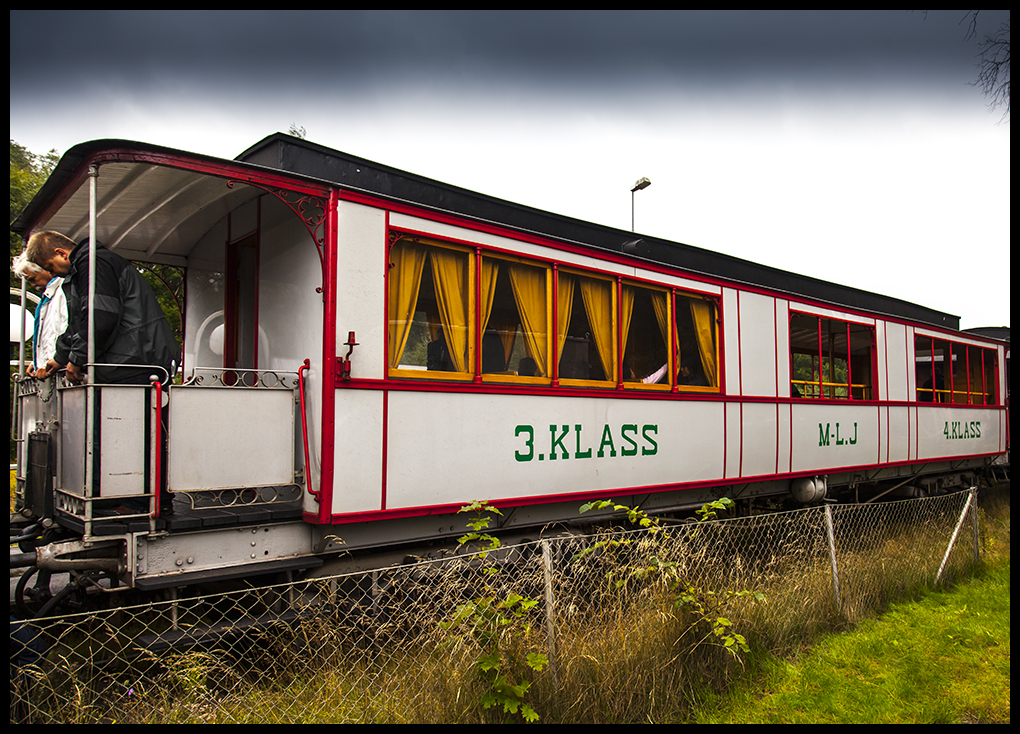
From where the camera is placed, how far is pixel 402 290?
4.38 m

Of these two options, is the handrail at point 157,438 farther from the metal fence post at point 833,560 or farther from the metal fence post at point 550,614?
the metal fence post at point 833,560

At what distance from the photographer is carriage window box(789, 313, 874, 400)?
7.96 meters

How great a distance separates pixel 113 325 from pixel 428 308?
185 cm

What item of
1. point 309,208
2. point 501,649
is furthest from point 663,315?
point 501,649

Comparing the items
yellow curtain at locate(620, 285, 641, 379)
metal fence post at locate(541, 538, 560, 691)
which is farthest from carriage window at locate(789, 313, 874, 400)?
metal fence post at locate(541, 538, 560, 691)

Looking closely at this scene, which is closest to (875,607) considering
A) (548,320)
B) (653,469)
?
(653,469)

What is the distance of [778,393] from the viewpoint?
23.4 ft

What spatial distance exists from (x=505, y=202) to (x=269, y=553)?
3.02 meters

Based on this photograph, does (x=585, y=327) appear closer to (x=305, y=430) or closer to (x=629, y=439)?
(x=629, y=439)

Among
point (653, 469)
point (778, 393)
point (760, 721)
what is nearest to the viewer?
point (760, 721)

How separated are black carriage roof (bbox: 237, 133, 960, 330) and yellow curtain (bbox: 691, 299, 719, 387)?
0.34 m

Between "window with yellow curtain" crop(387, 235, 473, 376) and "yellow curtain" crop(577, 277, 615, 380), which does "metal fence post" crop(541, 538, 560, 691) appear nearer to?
"window with yellow curtain" crop(387, 235, 473, 376)

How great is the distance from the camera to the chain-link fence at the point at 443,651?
293 cm
